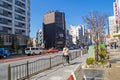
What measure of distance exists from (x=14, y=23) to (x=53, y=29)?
59.7 m

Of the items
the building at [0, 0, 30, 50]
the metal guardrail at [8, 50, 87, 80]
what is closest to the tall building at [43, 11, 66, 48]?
the building at [0, 0, 30, 50]

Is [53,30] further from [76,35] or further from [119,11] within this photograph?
[119,11]

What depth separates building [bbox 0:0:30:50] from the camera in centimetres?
6247

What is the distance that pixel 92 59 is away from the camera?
16.4 m

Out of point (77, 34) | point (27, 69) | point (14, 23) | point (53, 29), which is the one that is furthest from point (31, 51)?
point (77, 34)

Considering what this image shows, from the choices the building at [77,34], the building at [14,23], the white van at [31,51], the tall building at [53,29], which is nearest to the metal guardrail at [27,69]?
the white van at [31,51]

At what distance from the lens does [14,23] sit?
6919 cm

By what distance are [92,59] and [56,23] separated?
11282 centimetres

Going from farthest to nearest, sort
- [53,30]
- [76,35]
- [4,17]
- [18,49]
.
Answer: [76,35] < [53,30] < [18,49] < [4,17]

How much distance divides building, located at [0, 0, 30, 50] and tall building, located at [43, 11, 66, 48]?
1891 inches

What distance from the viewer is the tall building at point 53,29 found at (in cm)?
12825

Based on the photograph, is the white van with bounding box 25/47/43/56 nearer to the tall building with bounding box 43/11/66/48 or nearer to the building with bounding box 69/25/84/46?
the tall building with bounding box 43/11/66/48

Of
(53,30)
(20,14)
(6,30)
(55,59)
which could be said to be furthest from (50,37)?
(55,59)

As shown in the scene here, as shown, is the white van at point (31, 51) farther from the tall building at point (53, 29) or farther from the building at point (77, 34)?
Result: the building at point (77, 34)
